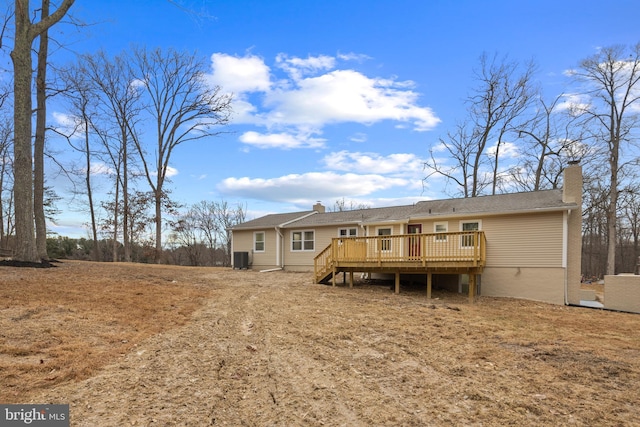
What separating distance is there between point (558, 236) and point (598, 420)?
10.7 metres

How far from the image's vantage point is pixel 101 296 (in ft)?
26.5

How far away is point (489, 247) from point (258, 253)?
1252 cm

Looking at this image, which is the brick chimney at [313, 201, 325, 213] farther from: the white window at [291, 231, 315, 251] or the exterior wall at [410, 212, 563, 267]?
the exterior wall at [410, 212, 563, 267]

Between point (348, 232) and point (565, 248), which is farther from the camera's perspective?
point (348, 232)

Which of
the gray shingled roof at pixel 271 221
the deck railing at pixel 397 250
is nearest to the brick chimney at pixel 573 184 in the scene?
the deck railing at pixel 397 250

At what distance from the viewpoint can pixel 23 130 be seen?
37.0 feet

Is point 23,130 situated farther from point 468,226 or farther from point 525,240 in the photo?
point 525,240

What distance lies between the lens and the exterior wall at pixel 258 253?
2067 cm

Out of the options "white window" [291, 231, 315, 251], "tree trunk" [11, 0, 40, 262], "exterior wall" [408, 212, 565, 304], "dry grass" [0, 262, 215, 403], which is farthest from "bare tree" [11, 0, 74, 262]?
"exterior wall" [408, 212, 565, 304]

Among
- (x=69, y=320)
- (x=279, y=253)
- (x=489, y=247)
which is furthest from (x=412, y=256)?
(x=69, y=320)

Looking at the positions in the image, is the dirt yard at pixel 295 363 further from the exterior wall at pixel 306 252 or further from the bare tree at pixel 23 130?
the exterior wall at pixel 306 252

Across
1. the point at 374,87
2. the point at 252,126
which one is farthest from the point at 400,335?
the point at 252,126

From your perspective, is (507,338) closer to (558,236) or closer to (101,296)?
(558,236)

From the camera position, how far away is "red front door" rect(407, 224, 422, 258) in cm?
1286
